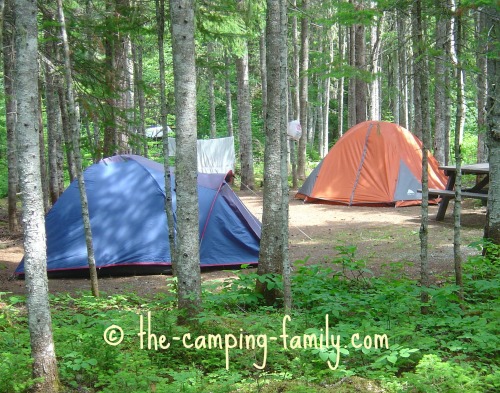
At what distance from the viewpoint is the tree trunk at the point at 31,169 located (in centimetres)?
384

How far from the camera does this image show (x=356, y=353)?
4543 mm

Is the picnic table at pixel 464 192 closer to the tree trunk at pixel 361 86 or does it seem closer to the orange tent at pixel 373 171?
the orange tent at pixel 373 171

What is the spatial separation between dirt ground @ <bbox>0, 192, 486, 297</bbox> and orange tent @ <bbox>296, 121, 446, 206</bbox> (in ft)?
1.55

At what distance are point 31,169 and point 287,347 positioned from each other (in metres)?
2.50

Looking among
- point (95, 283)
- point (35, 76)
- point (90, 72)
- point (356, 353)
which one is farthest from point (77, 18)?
point (356, 353)

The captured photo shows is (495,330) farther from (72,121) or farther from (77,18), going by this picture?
(77,18)

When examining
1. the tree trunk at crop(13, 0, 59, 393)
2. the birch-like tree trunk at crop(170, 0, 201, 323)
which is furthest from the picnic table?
the tree trunk at crop(13, 0, 59, 393)

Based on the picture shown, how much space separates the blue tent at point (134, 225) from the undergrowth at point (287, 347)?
256 centimetres

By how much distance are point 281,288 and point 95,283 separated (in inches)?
100

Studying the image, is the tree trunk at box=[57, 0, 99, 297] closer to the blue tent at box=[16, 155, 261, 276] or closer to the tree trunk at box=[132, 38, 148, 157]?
the tree trunk at box=[132, 38, 148, 157]

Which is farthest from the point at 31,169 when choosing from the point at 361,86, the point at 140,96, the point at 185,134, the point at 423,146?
the point at 140,96

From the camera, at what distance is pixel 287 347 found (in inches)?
188

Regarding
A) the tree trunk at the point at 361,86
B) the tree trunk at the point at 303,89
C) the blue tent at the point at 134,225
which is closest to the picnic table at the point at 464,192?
the blue tent at the point at 134,225

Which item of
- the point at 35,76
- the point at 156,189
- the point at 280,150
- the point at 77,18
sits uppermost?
the point at 77,18
